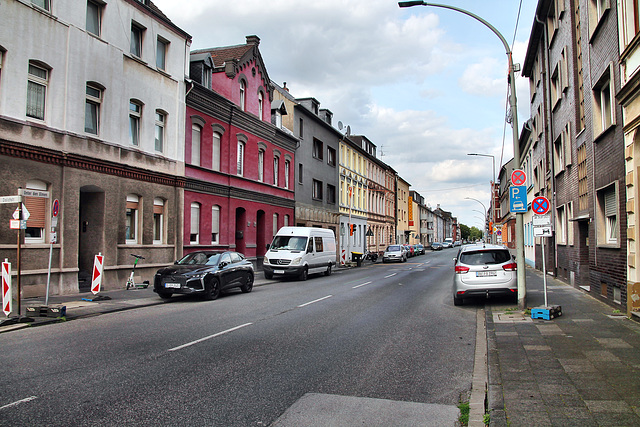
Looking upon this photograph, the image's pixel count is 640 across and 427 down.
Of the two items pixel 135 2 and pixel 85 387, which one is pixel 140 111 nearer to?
pixel 135 2

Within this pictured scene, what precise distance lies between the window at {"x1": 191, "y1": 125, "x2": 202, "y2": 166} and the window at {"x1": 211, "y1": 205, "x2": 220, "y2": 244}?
8.22ft

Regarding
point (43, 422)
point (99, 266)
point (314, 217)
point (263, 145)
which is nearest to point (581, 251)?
point (99, 266)

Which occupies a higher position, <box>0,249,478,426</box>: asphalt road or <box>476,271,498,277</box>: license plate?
<box>476,271,498,277</box>: license plate

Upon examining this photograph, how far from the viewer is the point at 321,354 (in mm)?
7340

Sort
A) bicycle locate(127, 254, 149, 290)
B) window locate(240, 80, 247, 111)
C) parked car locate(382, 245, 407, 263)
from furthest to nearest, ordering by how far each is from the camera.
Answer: parked car locate(382, 245, 407, 263) → window locate(240, 80, 247, 111) → bicycle locate(127, 254, 149, 290)

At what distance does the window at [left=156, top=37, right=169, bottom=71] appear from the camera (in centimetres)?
1966

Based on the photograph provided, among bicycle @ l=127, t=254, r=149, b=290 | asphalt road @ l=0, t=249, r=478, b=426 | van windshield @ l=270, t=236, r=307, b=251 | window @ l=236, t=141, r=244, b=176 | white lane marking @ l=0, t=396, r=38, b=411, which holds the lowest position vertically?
asphalt road @ l=0, t=249, r=478, b=426

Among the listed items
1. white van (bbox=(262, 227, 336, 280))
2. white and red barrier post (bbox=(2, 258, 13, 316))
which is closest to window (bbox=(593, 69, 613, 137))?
white van (bbox=(262, 227, 336, 280))

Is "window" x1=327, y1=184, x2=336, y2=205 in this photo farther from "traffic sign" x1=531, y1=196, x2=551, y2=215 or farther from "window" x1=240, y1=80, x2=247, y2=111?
"traffic sign" x1=531, y1=196, x2=551, y2=215

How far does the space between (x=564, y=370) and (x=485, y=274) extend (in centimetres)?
664

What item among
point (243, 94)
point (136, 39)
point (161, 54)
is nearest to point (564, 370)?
point (136, 39)

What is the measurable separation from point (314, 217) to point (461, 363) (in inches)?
1219

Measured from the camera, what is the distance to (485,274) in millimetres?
12586

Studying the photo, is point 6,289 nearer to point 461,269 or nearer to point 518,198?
point 461,269
